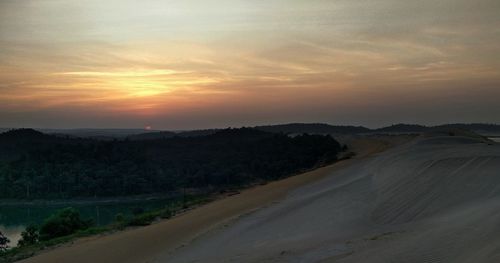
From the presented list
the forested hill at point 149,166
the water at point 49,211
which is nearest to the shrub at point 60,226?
the water at point 49,211

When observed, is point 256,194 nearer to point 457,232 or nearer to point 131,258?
point 131,258

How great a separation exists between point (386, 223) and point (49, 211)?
46134 millimetres

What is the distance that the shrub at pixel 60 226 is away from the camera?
61.6 ft

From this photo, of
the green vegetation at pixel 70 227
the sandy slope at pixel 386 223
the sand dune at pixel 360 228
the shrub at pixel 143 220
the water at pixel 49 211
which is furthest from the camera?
the water at pixel 49 211

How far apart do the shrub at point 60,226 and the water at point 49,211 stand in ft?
62.6

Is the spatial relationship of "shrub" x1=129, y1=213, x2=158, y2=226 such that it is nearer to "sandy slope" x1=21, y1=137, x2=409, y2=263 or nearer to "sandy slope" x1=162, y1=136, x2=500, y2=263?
"sandy slope" x1=21, y1=137, x2=409, y2=263

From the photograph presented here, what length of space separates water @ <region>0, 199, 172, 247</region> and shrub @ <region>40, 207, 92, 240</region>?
752 inches

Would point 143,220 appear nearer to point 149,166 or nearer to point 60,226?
point 60,226

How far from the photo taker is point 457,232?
7469mm

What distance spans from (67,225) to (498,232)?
17556 mm

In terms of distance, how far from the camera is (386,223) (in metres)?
10.7

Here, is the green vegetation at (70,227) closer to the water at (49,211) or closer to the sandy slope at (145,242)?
the sandy slope at (145,242)

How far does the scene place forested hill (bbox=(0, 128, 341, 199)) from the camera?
54.9 m

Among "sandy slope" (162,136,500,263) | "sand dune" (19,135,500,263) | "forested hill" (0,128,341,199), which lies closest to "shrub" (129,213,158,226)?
"sand dune" (19,135,500,263)
